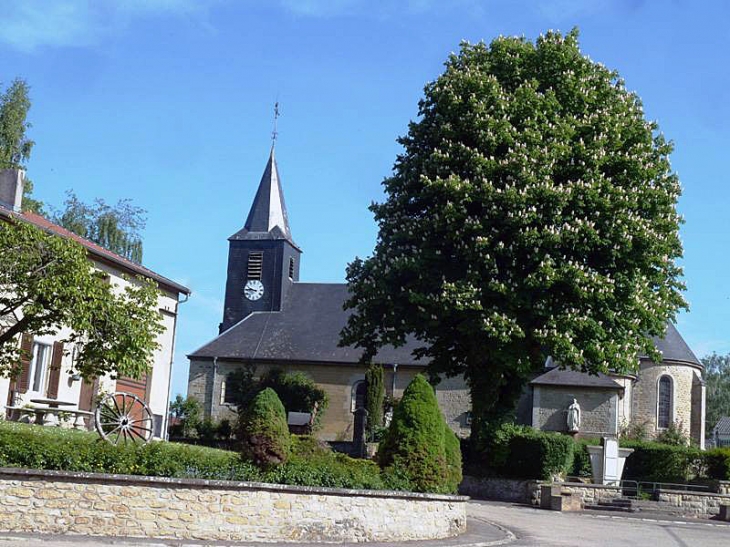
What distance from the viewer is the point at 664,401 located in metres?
45.6

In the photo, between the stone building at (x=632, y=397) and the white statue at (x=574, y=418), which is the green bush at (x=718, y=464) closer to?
the white statue at (x=574, y=418)

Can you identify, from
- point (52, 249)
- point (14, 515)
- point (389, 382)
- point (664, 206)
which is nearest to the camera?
point (14, 515)

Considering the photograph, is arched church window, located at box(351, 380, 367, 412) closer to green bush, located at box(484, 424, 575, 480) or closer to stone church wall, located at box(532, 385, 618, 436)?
stone church wall, located at box(532, 385, 618, 436)

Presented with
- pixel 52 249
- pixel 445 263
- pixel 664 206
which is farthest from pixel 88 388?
pixel 664 206

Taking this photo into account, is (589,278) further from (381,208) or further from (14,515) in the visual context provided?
(14,515)

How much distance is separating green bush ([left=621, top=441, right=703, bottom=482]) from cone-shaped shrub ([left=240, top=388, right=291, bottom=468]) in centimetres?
1907

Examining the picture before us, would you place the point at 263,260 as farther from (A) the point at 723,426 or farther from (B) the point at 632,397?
(A) the point at 723,426

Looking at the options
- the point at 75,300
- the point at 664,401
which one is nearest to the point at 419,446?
the point at 75,300

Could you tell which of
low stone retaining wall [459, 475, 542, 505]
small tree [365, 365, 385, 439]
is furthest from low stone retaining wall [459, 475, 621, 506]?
small tree [365, 365, 385, 439]

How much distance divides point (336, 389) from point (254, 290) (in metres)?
8.90

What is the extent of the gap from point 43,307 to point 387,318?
13.5 metres

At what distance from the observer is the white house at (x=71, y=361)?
976 inches

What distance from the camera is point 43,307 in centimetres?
1589

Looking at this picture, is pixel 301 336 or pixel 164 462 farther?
pixel 301 336
